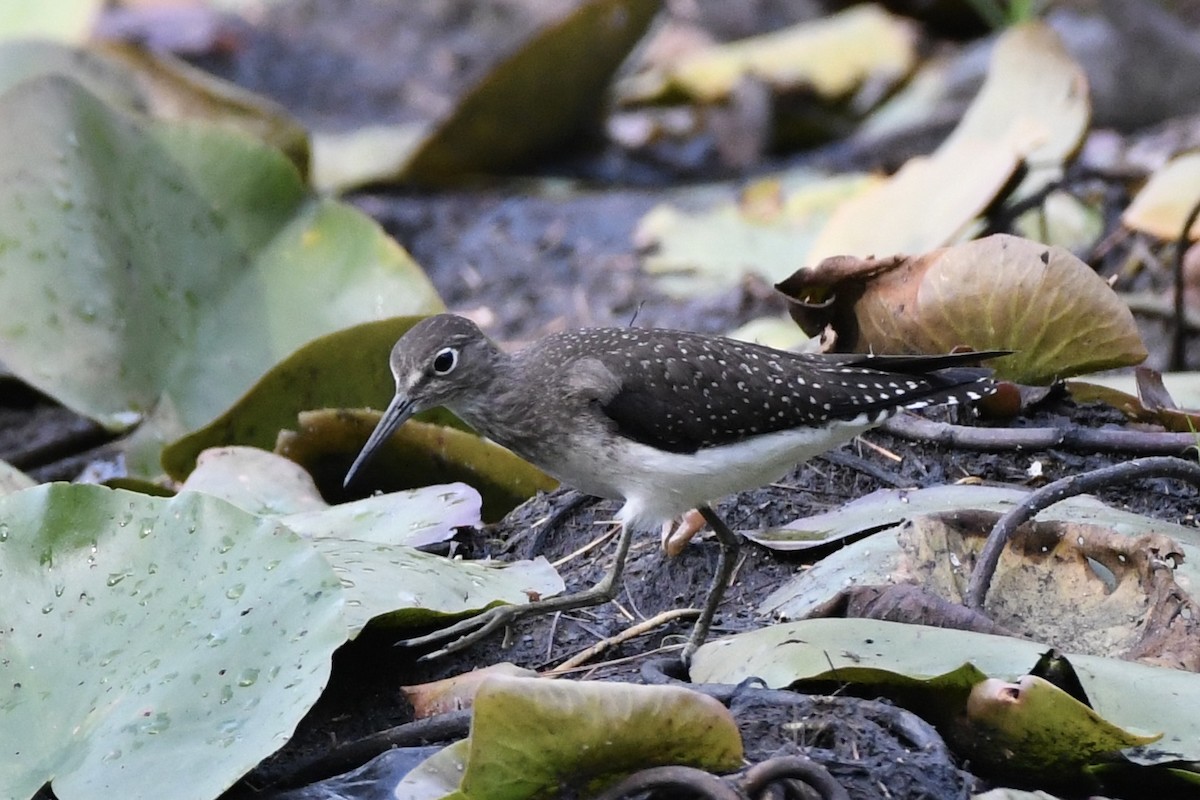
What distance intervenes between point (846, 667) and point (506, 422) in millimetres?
1339

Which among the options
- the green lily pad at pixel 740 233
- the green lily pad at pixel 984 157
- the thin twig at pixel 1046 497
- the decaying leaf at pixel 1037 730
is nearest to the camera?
the decaying leaf at pixel 1037 730

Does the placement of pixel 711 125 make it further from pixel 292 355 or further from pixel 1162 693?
pixel 1162 693

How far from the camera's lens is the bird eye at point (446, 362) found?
4102 mm

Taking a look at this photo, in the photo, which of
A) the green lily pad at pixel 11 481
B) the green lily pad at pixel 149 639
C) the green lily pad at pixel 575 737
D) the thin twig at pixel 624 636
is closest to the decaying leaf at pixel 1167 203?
the thin twig at pixel 624 636

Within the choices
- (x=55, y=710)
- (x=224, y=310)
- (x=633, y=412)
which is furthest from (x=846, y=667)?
(x=224, y=310)

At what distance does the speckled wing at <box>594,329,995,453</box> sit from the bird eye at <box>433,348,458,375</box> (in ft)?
1.29

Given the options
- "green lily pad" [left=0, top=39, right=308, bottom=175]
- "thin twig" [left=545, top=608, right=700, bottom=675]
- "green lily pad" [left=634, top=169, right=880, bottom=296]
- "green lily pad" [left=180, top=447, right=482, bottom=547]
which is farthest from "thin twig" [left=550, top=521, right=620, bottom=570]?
"green lily pad" [left=0, top=39, right=308, bottom=175]

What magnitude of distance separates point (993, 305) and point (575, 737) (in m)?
2.09

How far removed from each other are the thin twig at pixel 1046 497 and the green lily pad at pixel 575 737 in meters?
0.92

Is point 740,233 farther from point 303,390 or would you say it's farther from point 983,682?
point 983,682

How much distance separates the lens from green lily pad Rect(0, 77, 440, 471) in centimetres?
516

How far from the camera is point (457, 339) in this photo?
4.14 metres

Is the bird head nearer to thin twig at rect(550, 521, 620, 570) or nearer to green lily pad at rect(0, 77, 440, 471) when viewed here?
thin twig at rect(550, 521, 620, 570)

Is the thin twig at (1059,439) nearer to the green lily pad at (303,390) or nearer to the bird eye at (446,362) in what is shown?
the bird eye at (446,362)
